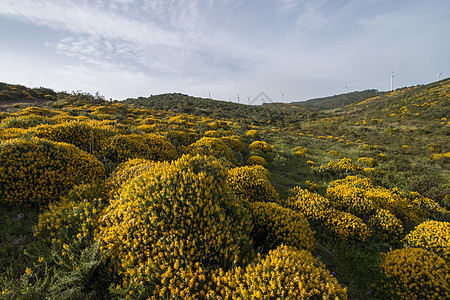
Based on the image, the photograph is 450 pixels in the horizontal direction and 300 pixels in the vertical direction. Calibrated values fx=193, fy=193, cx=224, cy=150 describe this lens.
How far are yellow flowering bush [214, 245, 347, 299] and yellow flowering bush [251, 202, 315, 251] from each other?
43.6 inches

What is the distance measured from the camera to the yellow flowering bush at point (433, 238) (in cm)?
476

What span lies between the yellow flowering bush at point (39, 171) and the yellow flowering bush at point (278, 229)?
437 centimetres

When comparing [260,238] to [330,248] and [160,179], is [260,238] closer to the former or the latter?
[330,248]

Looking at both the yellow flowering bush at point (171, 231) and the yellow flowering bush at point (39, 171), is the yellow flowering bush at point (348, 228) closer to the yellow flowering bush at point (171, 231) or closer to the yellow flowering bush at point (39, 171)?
the yellow flowering bush at point (171, 231)

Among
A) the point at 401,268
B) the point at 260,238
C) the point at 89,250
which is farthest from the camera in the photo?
the point at 260,238

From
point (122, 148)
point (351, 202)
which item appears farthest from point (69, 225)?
point (351, 202)

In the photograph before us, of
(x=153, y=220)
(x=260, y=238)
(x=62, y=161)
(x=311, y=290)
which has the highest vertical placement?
(x=62, y=161)

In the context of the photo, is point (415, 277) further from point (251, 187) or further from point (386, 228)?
point (251, 187)

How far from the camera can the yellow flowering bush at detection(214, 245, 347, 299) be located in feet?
8.06

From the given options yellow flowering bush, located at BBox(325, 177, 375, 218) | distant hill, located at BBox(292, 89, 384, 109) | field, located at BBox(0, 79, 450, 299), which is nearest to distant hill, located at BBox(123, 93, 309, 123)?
yellow flowering bush, located at BBox(325, 177, 375, 218)

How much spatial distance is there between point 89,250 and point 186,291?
5.59ft

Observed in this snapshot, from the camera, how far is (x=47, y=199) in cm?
441

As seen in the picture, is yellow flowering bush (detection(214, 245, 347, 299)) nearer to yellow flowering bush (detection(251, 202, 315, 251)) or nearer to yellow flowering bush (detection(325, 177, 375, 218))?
yellow flowering bush (detection(251, 202, 315, 251))

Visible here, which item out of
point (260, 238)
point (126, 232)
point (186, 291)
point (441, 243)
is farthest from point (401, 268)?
point (126, 232)
